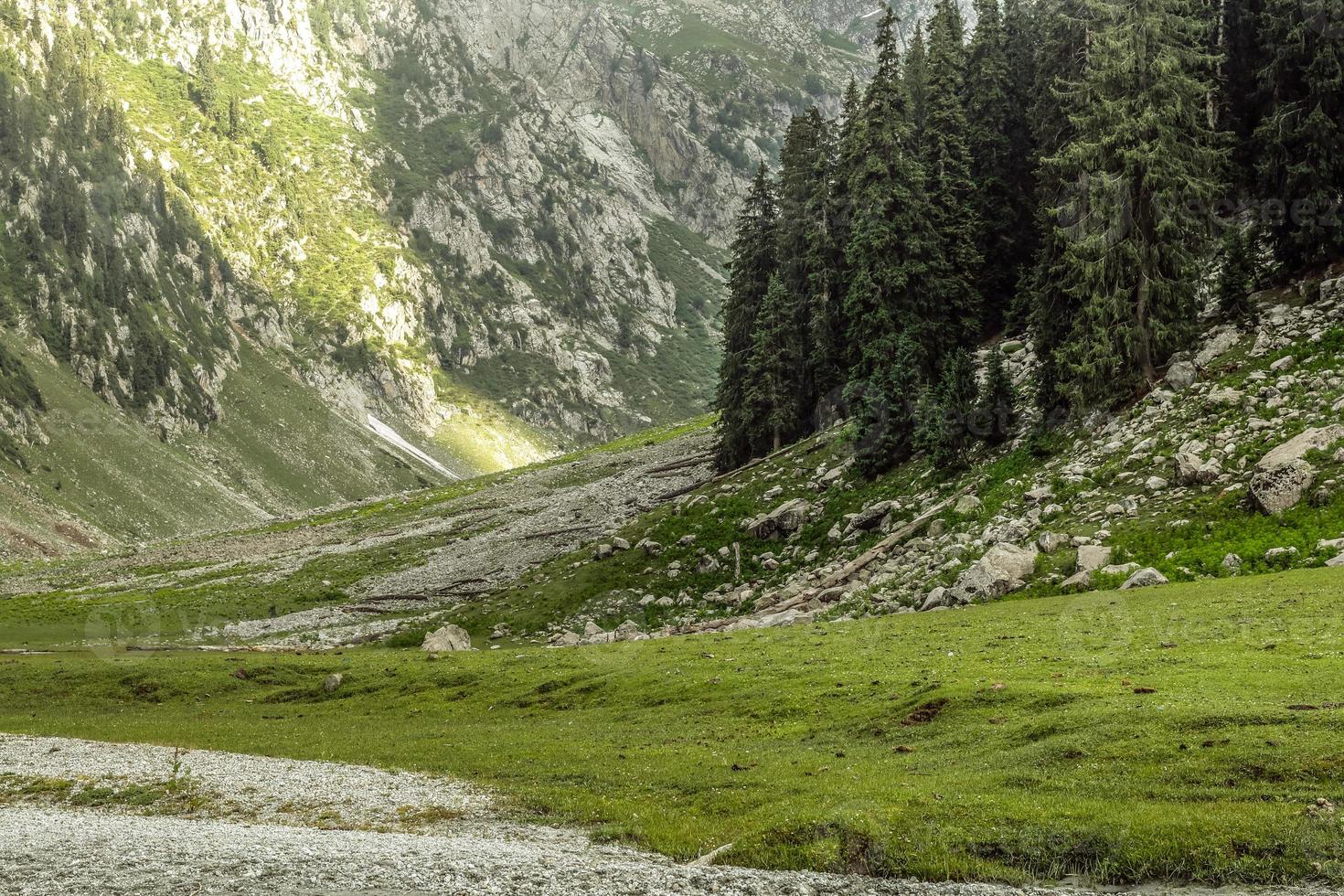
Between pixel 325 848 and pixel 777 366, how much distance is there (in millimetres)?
64312

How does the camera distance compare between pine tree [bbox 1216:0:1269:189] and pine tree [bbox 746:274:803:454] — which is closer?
pine tree [bbox 1216:0:1269:189]

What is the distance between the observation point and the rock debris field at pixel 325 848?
16.0m

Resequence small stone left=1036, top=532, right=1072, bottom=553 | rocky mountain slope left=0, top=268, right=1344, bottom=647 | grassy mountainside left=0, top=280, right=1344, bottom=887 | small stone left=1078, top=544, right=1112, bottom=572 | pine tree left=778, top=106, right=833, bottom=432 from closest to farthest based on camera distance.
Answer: grassy mountainside left=0, top=280, right=1344, bottom=887
rocky mountain slope left=0, top=268, right=1344, bottom=647
small stone left=1078, top=544, right=1112, bottom=572
small stone left=1036, top=532, right=1072, bottom=553
pine tree left=778, top=106, right=833, bottom=432

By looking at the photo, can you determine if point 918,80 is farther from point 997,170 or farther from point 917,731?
point 917,731

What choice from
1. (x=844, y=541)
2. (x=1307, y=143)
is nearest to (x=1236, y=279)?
(x=1307, y=143)

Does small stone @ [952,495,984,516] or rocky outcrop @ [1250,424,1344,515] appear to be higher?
rocky outcrop @ [1250,424,1344,515]

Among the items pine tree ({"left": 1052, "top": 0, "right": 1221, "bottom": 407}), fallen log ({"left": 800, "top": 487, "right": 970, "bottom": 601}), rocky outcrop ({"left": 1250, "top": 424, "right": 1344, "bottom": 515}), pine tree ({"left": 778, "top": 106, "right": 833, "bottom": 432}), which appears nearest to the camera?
rocky outcrop ({"left": 1250, "top": 424, "right": 1344, "bottom": 515})

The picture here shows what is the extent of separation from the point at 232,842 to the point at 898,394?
51043 mm

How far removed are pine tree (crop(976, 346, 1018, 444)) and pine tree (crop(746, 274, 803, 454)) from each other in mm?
24507

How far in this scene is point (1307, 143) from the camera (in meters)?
49.6

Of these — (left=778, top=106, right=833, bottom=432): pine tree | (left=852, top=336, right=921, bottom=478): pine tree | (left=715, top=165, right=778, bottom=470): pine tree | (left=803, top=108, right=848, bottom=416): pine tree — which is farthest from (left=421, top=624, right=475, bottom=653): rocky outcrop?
(left=803, top=108, right=848, bottom=416): pine tree

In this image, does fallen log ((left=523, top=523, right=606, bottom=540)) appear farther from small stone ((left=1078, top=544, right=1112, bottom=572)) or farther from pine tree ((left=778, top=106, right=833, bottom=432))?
small stone ((left=1078, top=544, right=1112, bottom=572))

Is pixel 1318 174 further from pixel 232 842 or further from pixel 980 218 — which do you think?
pixel 232 842

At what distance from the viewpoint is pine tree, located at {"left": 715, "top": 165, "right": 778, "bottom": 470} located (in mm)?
84312
